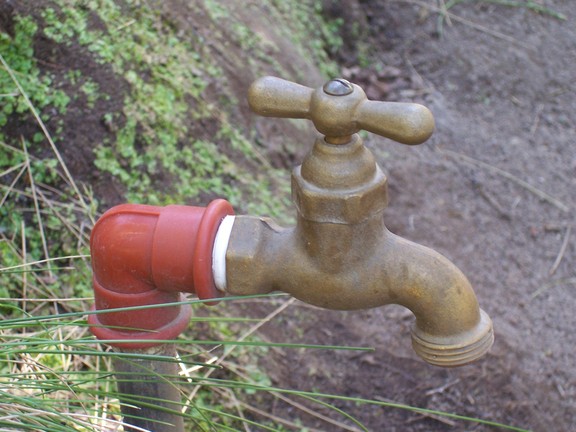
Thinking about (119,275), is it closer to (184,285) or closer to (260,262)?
(184,285)

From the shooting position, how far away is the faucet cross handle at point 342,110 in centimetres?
102

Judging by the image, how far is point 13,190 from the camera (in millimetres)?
1737

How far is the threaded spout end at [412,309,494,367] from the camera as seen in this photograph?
1.19 meters

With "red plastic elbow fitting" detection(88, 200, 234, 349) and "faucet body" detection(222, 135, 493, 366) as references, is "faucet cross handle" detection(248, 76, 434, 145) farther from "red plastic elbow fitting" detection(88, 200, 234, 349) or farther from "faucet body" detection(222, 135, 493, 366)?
"red plastic elbow fitting" detection(88, 200, 234, 349)

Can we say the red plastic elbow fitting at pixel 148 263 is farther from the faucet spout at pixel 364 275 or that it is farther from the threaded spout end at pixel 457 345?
the threaded spout end at pixel 457 345

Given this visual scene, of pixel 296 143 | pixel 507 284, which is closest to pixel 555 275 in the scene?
pixel 507 284

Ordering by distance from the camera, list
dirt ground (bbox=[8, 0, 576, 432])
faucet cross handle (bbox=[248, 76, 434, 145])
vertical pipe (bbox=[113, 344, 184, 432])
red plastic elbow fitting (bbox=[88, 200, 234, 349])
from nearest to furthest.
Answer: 1. faucet cross handle (bbox=[248, 76, 434, 145])
2. red plastic elbow fitting (bbox=[88, 200, 234, 349])
3. vertical pipe (bbox=[113, 344, 184, 432])
4. dirt ground (bbox=[8, 0, 576, 432])

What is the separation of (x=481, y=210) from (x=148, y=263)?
1.61m

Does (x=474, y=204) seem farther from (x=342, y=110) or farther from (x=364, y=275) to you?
(x=342, y=110)

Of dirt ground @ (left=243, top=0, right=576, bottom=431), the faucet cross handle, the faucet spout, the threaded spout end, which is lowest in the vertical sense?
dirt ground @ (left=243, top=0, right=576, bottom=431)

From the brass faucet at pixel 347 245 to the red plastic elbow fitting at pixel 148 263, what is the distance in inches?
1.8

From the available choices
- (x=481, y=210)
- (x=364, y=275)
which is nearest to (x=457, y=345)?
(x=364, y=275)

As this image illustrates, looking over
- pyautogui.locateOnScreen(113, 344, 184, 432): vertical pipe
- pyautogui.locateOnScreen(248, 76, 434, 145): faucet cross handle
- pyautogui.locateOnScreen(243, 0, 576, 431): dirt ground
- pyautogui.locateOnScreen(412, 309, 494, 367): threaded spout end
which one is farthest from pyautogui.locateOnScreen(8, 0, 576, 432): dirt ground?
pyautogui.locateOnScreen(248, 76, 434, 145): faucet cross handle

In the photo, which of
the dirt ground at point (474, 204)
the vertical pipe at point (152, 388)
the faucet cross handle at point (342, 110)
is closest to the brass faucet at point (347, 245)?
the faucet cross handle at point (342, 110)
